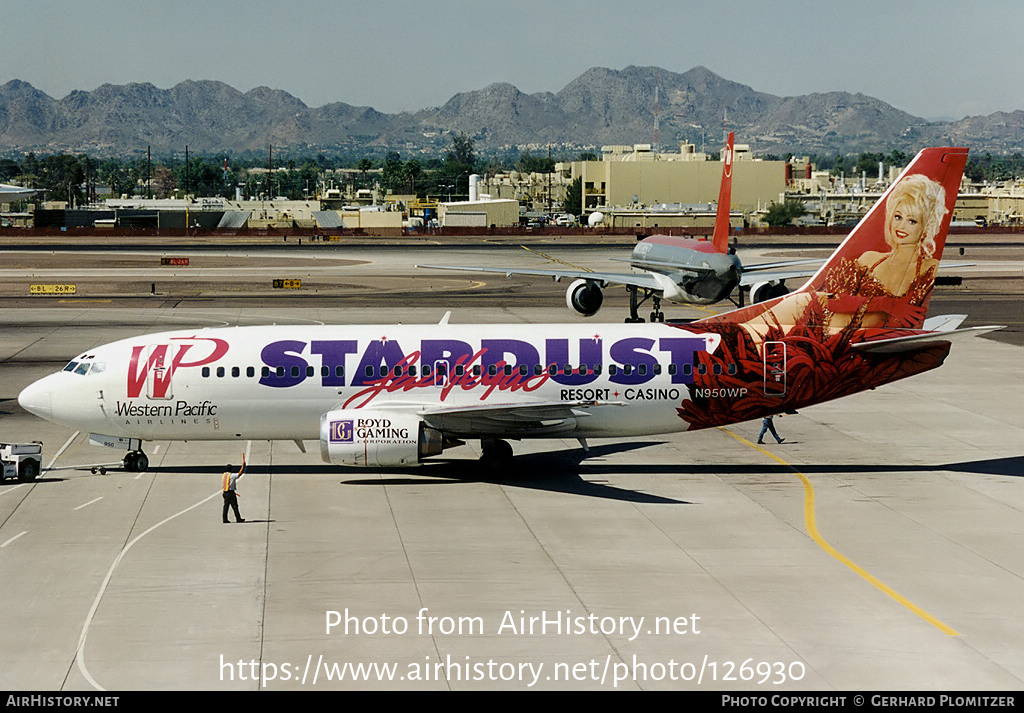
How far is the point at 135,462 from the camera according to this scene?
3653 cm

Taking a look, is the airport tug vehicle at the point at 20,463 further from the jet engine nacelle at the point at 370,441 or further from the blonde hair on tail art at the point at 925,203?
the blonde hair on tail art at the point at 925,203

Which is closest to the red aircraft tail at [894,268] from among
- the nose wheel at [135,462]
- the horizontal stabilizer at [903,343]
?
the horizontal stabilizer at [903,343]

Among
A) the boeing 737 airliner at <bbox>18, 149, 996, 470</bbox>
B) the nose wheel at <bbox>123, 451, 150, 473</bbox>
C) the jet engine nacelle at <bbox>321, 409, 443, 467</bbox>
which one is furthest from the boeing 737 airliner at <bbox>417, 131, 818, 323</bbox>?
the jet engine nacelle at <bbox>321, 409, 443, 467</bbox>

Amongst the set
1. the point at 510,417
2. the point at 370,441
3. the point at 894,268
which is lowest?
the point at 370,441

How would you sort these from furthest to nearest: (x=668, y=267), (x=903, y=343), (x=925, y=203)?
1. (x=668, y=267)
2. (x=925, y=203)
3. (x=903, y=343)

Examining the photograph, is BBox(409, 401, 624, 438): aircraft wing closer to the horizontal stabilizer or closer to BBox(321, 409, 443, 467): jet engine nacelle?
BBox(321, 409, 443, 467): jet engine nacelle

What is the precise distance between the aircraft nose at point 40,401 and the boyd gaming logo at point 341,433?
379 inches

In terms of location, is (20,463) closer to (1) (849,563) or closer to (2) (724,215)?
(1) (849,563)

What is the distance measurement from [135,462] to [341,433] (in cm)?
808

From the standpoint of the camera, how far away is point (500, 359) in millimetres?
35281

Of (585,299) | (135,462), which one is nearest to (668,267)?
(585,299)

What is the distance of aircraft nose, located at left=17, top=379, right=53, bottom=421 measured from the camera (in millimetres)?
35562

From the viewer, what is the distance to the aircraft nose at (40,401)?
3556 centimetres
